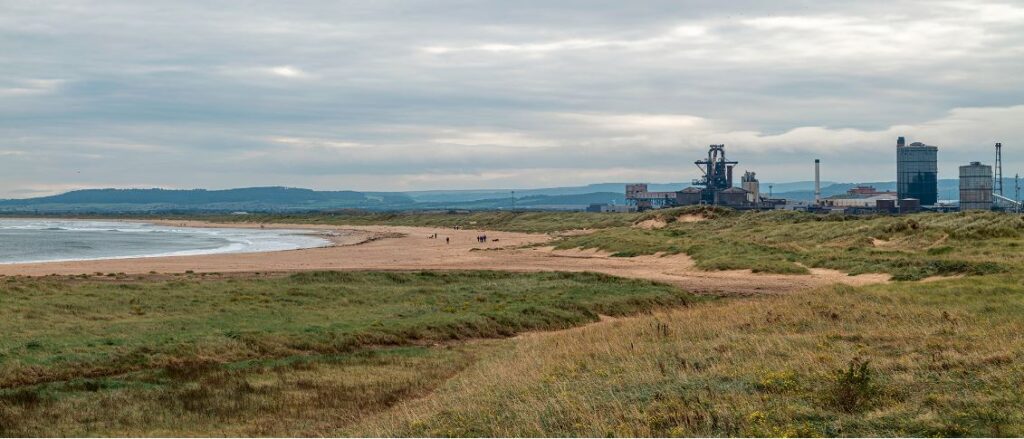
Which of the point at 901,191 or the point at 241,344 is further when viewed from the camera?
the point at 901,191

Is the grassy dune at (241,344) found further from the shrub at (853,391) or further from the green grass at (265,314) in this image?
the shrub at (853,391)

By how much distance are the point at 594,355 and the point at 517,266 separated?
38.1 m

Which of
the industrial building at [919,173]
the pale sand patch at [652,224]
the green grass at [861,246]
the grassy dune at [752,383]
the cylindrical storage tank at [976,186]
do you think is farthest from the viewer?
the industrial building at [919,173]

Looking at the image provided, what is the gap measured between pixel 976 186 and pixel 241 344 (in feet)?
462

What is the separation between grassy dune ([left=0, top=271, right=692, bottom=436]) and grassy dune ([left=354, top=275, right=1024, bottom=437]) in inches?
86.4

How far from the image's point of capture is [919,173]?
506ft

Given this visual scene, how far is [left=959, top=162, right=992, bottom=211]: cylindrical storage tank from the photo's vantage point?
138875 millimetres

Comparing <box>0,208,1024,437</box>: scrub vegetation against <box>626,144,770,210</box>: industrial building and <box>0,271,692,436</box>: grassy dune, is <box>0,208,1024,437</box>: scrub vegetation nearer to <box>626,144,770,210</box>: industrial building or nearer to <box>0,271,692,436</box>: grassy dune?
<box>0,271,692,436</box>: grassy dune

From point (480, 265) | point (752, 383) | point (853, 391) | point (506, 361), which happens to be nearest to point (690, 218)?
point (480, 265)

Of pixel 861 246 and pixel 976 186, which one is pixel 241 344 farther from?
pixel 976 186

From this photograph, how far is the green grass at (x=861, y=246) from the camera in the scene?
43719 millimetres

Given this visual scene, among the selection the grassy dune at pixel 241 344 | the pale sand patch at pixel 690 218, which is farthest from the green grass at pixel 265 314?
the pale sand patch at pixel 690 218

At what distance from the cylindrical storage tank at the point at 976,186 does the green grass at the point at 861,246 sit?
214ft

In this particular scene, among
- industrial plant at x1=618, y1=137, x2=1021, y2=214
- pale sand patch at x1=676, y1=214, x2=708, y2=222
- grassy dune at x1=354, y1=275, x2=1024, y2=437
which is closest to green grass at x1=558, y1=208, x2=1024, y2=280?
pale sand patch at x1=676, y1=214, x2=708, y2=222
